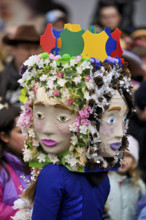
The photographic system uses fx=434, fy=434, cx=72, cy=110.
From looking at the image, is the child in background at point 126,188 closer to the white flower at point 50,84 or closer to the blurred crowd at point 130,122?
the blurred crowd at point 130,122

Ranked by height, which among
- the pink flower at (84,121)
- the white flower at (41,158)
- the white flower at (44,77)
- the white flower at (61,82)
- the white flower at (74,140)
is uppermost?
the white flower at (44,77)

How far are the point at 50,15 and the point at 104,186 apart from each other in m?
5.31

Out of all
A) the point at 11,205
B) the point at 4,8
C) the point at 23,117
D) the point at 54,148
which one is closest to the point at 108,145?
the point at 54,148

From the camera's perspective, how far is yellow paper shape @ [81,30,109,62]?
289 cm

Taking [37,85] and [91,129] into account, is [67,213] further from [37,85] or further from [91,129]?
[37,85]

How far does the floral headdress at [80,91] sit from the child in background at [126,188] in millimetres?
1619

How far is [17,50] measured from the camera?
6.32 m

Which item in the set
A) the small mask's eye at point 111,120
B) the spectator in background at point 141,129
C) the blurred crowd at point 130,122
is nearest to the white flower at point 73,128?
the small mask's eye at point 111,120

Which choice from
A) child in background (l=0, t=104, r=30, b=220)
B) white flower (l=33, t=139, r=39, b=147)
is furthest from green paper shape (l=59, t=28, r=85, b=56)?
child in background (l=0, t=104, r=30, b=220)

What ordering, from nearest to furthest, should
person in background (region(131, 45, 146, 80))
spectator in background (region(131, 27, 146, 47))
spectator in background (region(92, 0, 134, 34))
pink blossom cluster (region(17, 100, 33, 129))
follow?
1. pink blossom cluster (region(17, 100, 33, 129))
2. person in background (region(131, 45, 146, 80))
3. spectator in background (region(131, 27, 146, 47))
4. spectator in background (region(92, 0, 134, 34))

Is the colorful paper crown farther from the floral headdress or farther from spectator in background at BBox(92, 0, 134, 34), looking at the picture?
spectator in background at BBox(92, 0, 134, 34)

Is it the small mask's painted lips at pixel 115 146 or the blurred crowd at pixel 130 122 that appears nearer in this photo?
the small mask's painted lips at pixel 115 146

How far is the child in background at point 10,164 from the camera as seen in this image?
11.6 feet

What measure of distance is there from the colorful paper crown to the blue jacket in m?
0.78
